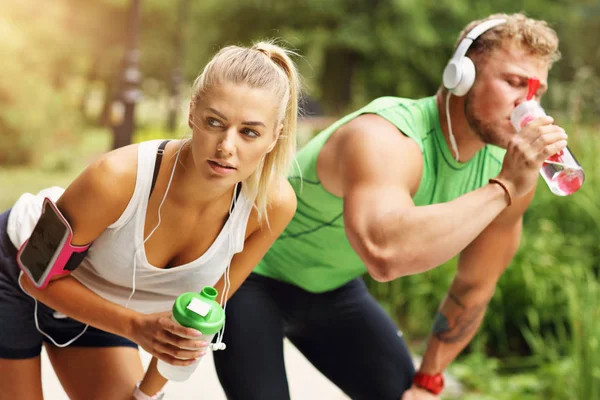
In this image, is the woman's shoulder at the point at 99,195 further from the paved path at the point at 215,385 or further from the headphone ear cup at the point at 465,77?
the paved path at the point at 215,385

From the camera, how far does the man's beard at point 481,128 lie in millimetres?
1759

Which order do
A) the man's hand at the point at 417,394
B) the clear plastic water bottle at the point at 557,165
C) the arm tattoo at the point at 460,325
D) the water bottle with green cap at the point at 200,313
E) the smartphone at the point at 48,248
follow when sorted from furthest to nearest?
the arm tattoo at the point at 460,325
the man's hand at the point at 417,394
the clear plastic water bottle at the point at 557,165
the smartphone at the point at 48,248
the water bottle with green cap at the point at 200,313

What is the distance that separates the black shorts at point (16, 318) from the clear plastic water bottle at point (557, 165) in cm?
117

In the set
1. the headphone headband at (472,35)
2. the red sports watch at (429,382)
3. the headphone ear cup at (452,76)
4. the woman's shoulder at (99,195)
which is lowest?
the red sports watch at (429,382)

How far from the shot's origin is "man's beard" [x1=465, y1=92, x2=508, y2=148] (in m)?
1.76

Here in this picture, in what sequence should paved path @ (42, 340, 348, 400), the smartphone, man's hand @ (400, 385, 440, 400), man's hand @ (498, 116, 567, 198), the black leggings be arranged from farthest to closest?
paved path @ (42, 340, 348, 400), man's hand @ (400, 385, 440, 400), the black leggings, man's hand @ (498, 116, 567, 198), the smartphone

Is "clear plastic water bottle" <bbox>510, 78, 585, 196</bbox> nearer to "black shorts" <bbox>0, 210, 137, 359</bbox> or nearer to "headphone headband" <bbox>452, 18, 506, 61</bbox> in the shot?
"headphone headband" <bbox>452, 18, 506, 61</bbox>

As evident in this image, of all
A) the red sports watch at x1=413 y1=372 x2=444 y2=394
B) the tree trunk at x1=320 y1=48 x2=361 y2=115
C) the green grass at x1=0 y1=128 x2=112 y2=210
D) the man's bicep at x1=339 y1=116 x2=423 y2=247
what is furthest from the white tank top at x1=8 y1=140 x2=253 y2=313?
the tree trunk at x1=320 y1=48 x2=361 y2=115

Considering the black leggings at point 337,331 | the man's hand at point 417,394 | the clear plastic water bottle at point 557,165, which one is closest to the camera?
the clear plastic water bottle at point 557,165

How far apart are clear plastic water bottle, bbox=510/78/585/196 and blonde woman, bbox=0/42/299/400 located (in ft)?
2.01

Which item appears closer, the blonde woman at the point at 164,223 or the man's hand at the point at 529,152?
the blonde woman at the point at 164,223

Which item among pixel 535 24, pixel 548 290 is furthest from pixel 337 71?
pixel 535 24

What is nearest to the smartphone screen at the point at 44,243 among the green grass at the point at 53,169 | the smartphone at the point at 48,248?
the smartphone at the point at 48,248

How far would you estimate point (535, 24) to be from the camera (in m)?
1.83
